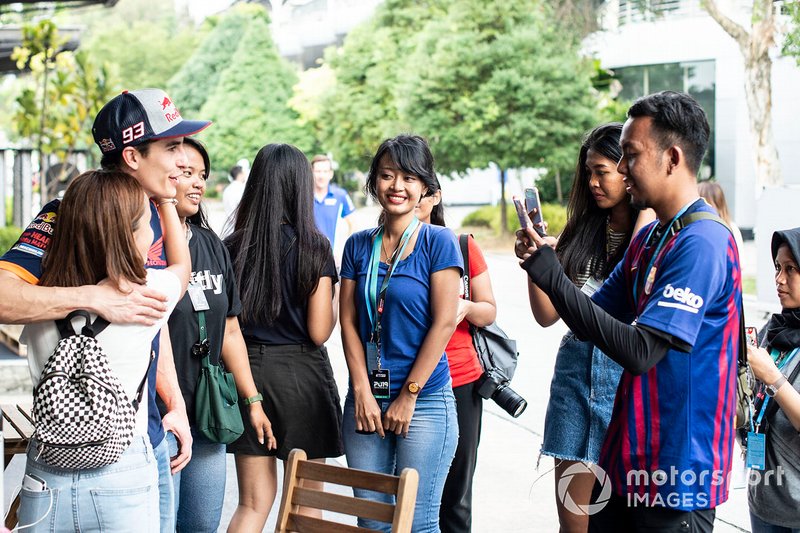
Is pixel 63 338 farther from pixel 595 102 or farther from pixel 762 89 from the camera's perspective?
pixel 595 102

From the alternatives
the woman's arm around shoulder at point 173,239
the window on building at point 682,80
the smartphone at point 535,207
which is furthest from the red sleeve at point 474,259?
the window on building at point 682,80

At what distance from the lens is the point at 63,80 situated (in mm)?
16453

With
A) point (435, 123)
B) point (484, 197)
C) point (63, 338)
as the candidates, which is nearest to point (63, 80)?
point (435, 123)

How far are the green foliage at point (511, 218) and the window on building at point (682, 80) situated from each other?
6.11m

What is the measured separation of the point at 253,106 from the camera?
49.4 meters

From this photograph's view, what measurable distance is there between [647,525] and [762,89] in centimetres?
1946

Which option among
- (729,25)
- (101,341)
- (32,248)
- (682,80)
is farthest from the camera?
(682,80)

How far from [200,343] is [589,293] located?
1.56 meters

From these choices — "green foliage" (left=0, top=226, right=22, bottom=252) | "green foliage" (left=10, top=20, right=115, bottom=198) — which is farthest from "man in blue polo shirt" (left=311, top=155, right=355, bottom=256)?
"green foliage" (left=10, top=20, right=115, bottom=198)

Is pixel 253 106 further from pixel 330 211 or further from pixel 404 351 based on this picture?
pixel 404 351

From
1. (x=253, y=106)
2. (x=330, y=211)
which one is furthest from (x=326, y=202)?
(x=253, y=106)

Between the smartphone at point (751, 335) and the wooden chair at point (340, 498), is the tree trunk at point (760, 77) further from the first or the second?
the wooden chair at point (340, 498)

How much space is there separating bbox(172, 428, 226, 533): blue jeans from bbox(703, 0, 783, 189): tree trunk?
18480 millimetres

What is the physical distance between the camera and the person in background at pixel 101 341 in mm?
2457
